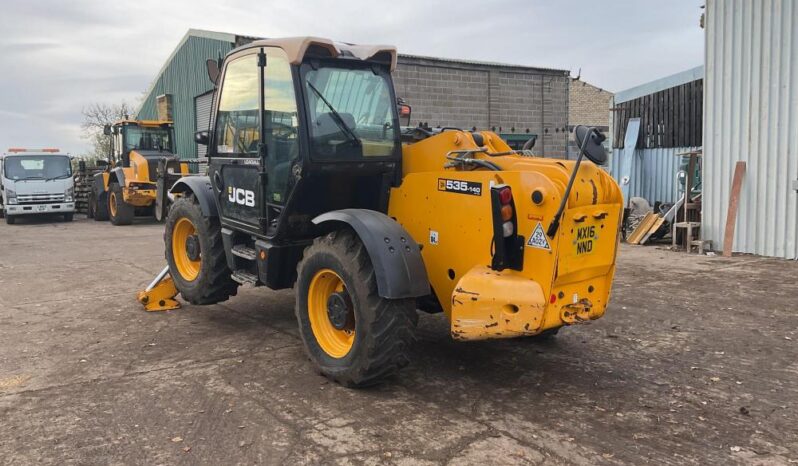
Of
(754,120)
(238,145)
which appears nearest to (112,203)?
(238,145)

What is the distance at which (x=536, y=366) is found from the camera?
4.89 metres

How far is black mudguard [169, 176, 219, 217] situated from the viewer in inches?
241

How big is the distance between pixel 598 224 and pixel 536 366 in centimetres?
136

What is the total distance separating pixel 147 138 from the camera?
62.1 feet

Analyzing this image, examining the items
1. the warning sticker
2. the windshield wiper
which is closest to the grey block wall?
the windshield wiper

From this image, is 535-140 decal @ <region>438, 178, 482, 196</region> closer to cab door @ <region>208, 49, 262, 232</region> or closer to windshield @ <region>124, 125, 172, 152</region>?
cab door @ <region>208, 49, 262, 232</region>

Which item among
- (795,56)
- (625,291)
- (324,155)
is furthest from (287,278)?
(795,56)

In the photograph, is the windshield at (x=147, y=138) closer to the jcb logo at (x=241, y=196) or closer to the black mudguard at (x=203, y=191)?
the black mudguard at (x=203, y=191)

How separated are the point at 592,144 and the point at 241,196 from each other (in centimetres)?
308

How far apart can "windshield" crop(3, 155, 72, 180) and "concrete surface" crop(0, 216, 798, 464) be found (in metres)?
13.5

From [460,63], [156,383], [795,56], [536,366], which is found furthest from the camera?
[460,63]

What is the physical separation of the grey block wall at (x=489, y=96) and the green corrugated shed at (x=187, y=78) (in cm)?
618

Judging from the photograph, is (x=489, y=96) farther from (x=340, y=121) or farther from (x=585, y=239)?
(x=585, y=239)

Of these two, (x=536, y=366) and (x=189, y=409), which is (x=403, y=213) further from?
(x=189, y=409)
